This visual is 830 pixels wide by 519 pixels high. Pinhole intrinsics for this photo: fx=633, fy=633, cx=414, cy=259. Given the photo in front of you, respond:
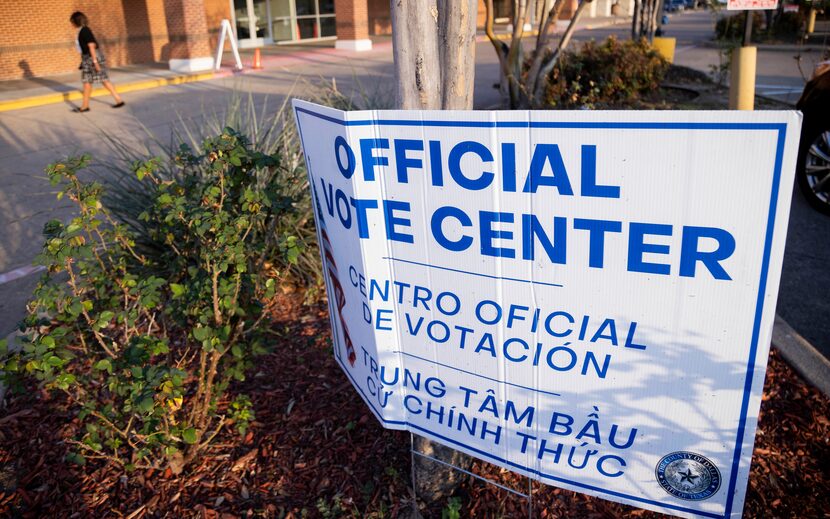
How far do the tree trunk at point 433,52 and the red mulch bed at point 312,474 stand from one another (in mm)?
1575

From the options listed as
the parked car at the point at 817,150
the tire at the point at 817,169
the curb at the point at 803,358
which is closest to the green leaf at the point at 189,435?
the curb at the point at 803,358

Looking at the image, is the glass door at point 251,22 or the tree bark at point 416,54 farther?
the glass door at point 251,22

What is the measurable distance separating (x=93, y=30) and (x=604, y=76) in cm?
1594

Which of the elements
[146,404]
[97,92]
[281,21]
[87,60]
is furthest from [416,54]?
[281,21]

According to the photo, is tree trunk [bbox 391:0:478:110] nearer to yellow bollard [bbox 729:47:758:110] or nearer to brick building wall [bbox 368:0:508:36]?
yellow bollard [bbox 729:47:758:110]

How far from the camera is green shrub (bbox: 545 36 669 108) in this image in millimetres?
10758

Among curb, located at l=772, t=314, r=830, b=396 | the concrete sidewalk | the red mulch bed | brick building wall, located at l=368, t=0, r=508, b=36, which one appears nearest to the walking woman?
the concrete sidewalk

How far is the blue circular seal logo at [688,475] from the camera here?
5.82ft

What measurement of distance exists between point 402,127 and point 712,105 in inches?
446

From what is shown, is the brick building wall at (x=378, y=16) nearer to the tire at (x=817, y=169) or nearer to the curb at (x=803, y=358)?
the tire at (x=817, y=169)

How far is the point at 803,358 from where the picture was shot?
3371 millimetres

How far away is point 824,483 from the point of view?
2.56 meters

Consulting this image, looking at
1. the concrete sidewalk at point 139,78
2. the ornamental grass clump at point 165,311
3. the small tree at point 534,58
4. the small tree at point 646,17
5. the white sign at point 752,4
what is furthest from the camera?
the small tree at point 646,17

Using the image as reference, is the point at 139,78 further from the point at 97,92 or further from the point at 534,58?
the point at 534,58
